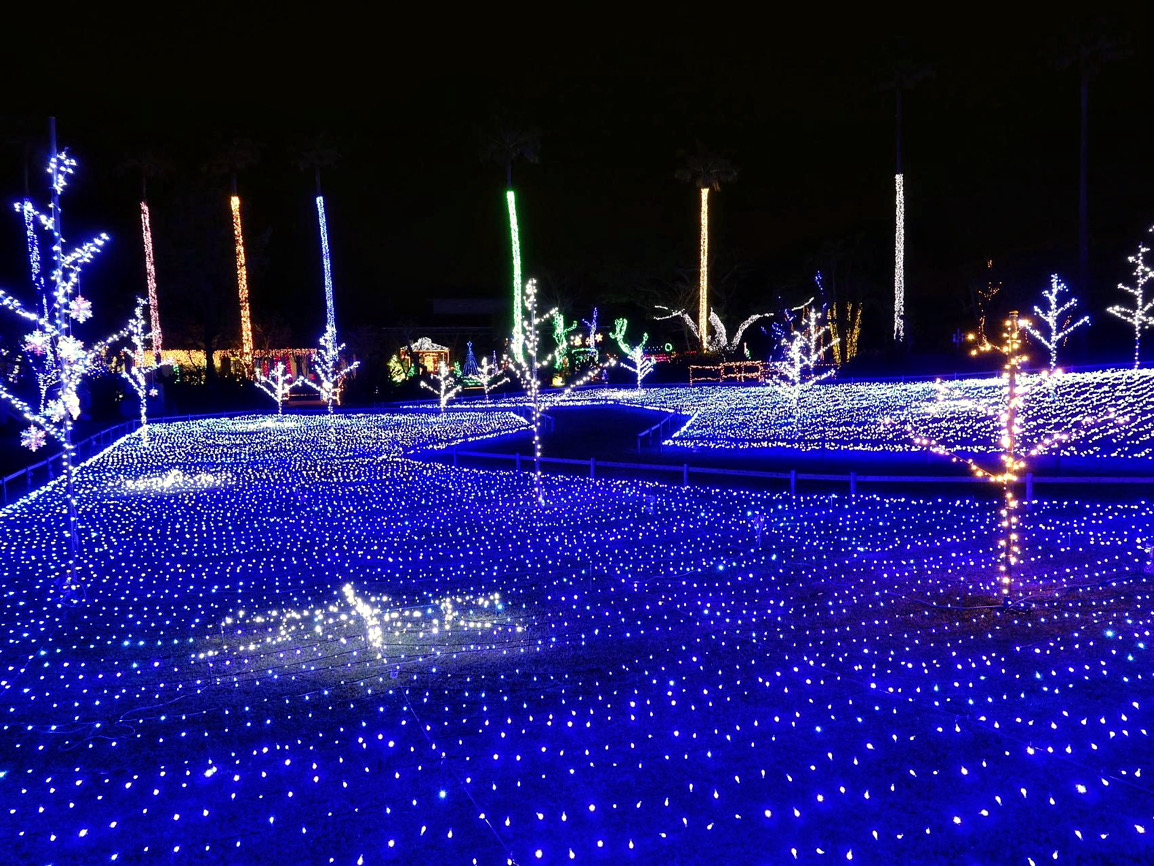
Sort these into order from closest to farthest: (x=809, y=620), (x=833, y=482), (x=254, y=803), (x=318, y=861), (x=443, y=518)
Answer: (x=318, y=861) → (x=254, y=803) → (x=809, y=620) → (x=443, y=518) → (x=833, y=482)

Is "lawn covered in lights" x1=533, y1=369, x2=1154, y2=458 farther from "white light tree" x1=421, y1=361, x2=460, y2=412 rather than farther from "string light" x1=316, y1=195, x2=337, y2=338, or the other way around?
"string light" x1=316, y1=195, x2=337, y2=338

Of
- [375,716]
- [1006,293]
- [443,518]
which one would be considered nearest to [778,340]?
[1006,293]

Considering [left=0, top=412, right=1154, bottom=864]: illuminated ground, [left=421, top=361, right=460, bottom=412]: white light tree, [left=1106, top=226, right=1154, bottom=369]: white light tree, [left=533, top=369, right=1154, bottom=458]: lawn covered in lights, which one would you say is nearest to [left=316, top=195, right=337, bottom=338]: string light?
[left=421, top=361, right=460, bottom=412]: white light tree

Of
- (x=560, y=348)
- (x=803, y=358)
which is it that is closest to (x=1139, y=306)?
(x=803, y=358)

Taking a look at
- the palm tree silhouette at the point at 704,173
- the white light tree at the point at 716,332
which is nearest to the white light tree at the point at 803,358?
the white light tree at the point at 716,332

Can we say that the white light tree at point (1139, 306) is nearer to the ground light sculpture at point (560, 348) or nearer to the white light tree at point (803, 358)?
the white light tree at point (803, 358)

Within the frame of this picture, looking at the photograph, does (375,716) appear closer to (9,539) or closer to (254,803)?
(254,803)

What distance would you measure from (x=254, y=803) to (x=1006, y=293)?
41672 mm

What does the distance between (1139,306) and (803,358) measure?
38.1 ft

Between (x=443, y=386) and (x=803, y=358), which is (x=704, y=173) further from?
(x=443, y=386)

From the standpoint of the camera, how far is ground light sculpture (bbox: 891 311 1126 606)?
252 inches

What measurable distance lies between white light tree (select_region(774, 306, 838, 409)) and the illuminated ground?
50.7ft

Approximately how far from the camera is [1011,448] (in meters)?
6.40

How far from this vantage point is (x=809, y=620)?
20.3 ft
